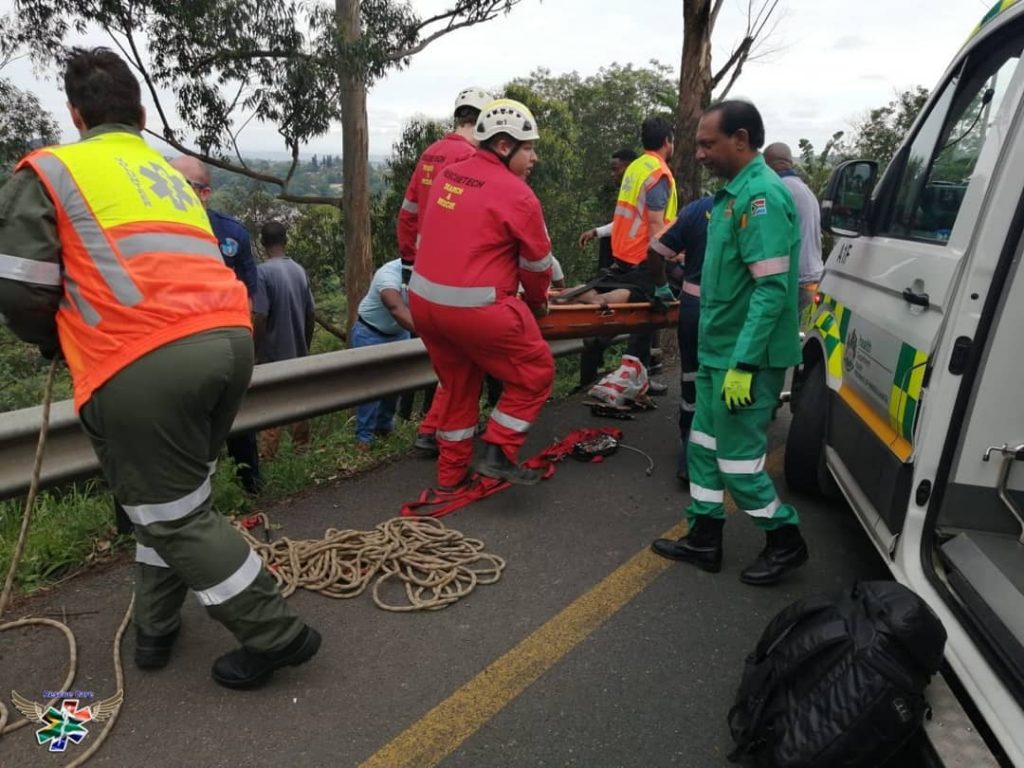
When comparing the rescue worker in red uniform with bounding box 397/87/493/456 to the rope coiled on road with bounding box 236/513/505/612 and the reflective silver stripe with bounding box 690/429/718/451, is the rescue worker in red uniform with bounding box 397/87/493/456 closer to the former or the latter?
the rope coiled on road with bounding box 236/513/505/612

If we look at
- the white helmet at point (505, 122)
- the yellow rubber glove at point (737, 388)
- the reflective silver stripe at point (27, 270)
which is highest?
the white helmet at point (505, 122)

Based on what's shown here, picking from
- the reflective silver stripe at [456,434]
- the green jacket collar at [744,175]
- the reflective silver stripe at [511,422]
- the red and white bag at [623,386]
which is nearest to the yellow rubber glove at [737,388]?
the green jacket collar at [744,175]

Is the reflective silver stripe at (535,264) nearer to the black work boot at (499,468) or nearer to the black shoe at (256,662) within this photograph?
the black work boot at (499,468)

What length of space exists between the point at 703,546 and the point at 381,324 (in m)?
2.93

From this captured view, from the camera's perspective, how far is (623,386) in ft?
18.4

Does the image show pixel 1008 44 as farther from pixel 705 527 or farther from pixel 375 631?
pixel 375 631

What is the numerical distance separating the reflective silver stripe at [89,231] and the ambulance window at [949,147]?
2.61 metres

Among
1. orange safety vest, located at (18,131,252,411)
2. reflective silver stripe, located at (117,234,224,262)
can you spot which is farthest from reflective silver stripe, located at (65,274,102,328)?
reflective silver stripe, located at (117,234,224,262)

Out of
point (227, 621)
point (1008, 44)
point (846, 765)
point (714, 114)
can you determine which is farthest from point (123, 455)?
point (1008, 44)

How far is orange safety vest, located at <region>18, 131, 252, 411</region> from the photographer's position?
7.30 feet

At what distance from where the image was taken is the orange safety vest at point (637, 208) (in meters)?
5.89

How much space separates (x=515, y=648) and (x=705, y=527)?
3.55ft

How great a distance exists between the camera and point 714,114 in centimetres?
315

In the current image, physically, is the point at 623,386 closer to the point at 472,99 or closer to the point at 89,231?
the point at 472,99
